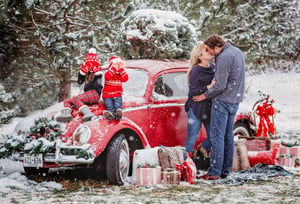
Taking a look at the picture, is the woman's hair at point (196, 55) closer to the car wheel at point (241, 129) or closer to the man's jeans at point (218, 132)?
the man's jeans at point (218, 132)

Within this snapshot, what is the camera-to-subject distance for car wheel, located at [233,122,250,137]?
808 centimetres

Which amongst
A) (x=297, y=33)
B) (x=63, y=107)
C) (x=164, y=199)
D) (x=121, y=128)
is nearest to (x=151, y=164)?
(x=121, y=128)

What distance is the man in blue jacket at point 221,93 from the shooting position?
21.4 ft

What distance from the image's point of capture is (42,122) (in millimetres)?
6090

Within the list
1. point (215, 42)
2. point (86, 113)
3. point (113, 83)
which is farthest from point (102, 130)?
point (215, 42)

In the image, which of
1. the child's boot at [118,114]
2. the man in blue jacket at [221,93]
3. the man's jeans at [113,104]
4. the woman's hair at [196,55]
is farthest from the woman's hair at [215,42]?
the child's boot at [118,114]

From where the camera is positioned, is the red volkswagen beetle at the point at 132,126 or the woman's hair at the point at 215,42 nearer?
the red volkswagen beetle at the point at 132,126

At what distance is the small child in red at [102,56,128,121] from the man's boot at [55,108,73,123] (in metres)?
0.49

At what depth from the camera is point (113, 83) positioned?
6.46m

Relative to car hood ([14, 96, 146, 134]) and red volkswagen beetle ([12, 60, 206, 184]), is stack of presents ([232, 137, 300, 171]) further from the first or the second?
car hood ([14, 96, 146, 134])

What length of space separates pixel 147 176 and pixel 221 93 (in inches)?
62.6

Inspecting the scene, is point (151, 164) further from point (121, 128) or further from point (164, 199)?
point (164, 199)

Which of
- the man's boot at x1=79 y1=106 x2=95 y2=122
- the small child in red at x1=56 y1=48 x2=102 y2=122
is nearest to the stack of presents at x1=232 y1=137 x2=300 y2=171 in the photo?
the small child in red at x1=56 y1=48 x2=102 y2=122

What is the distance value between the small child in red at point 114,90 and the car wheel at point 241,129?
252 cm
